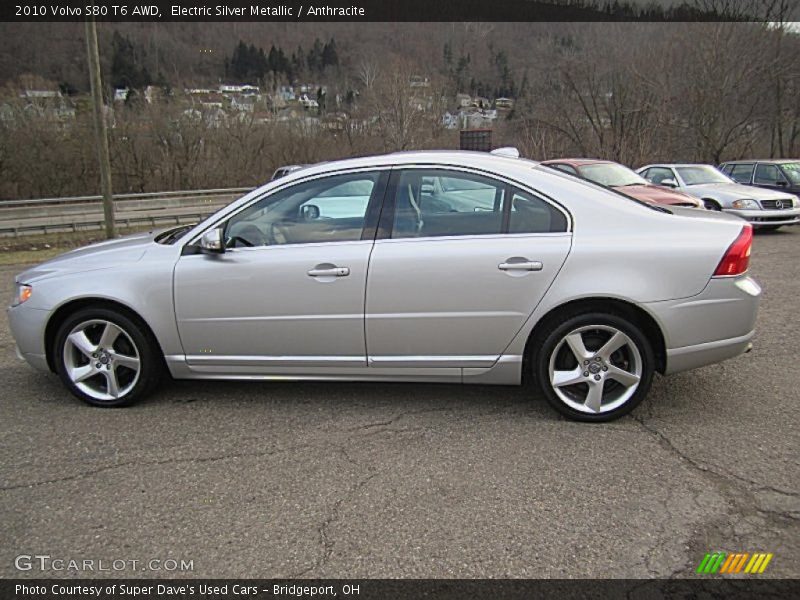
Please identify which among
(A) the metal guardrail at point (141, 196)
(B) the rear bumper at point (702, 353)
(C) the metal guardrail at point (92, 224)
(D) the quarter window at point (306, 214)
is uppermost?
(D) the quarter window at point (306, 214)

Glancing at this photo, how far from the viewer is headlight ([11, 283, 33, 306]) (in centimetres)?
414

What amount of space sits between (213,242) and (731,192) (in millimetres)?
12240

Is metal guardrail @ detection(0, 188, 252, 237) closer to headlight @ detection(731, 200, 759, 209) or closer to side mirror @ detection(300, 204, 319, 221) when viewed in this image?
headlight @ detection(731, 200, 759, 209)

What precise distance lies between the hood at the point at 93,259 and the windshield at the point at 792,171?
15069 millimetres

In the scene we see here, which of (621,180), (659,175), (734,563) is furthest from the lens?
(659,175)

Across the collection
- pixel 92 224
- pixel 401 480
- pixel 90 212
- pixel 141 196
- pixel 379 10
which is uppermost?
pixel 379 10

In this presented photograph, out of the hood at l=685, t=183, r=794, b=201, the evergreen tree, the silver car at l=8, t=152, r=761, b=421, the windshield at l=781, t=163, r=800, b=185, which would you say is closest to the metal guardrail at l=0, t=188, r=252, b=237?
the evergreen tree

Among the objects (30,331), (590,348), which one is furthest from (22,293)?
(590,348)

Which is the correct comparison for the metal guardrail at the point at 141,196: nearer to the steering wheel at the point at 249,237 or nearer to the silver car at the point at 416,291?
the silver car at the point at 416,291

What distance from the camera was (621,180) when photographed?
37.1ft

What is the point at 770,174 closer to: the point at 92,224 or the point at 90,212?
the point at 92,224

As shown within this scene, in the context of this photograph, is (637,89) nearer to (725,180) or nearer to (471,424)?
(725,180)

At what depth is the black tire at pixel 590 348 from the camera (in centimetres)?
358

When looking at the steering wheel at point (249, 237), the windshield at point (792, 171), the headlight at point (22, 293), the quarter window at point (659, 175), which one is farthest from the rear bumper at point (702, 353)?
the windshield at point (792, 171)
